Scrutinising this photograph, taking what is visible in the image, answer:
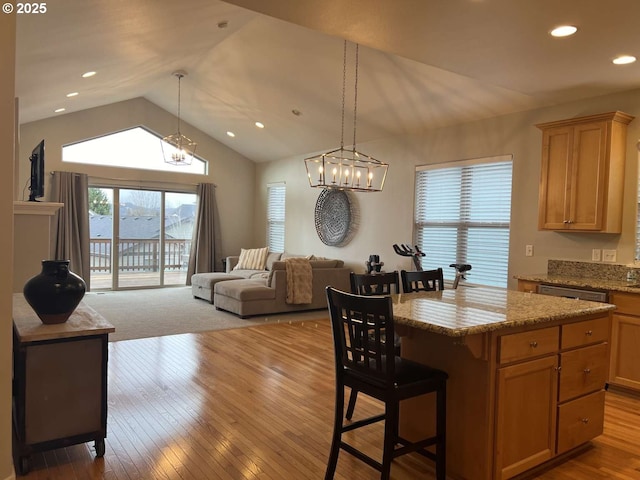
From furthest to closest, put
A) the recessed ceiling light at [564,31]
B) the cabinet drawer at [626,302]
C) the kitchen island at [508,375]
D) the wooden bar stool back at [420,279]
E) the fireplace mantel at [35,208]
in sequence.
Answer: the fireplace mantel at [35,208]
the cabinet drawer at [626,302]
the wooden bar stool back at [420,279]
the recessed ceiling light at [564,31]
the kitchen island at [508,375]

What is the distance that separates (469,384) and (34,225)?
4.12 m

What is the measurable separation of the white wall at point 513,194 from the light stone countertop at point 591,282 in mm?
304

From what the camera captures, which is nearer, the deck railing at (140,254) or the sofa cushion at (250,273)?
the sofa cushion at (250,273)

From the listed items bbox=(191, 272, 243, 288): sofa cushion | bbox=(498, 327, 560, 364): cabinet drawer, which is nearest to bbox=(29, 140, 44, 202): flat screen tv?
bbox=(191, 272, 243, 288): sofa cushion

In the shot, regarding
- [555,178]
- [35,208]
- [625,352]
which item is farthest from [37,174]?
[625,352]

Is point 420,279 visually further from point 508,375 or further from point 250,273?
point 250,273

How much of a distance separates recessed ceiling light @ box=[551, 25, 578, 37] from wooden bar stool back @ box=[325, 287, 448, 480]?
2183 millimetres

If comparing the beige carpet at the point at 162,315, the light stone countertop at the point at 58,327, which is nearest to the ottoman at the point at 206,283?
the beige carpet at the point at 162,315

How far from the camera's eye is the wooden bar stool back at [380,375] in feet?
6.91

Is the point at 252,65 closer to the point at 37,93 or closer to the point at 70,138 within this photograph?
the point at 37,93

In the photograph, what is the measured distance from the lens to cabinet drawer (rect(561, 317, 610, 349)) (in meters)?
2.58

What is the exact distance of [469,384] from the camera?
232cm

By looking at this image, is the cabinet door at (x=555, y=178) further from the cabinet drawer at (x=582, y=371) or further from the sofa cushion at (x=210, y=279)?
Result: the sofa cushion at (x=210, y=279)

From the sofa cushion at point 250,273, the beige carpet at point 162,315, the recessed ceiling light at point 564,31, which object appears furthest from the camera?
the sofa cushion at point 250,273
